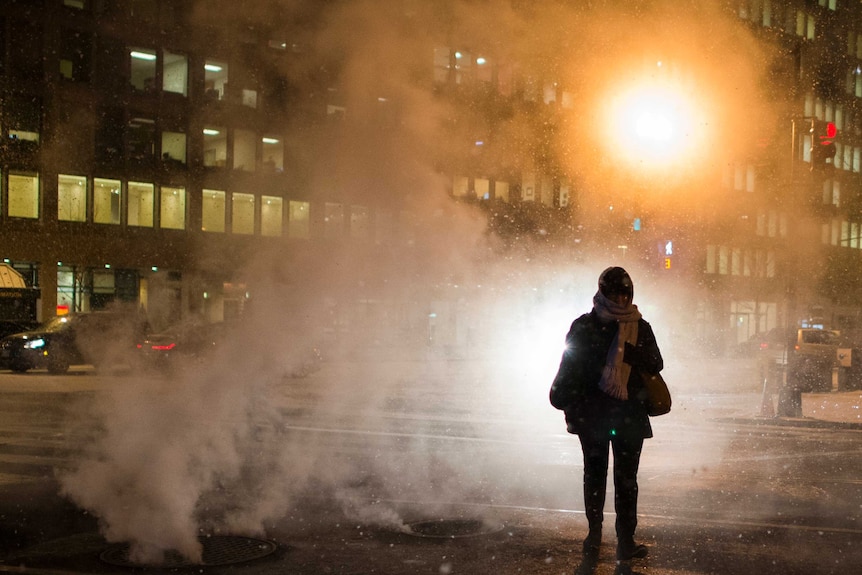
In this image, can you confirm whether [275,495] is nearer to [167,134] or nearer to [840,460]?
[840,460]

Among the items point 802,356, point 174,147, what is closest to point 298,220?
point 802,356

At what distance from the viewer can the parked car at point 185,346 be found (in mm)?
8109

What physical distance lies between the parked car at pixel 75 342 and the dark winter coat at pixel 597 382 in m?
6.31

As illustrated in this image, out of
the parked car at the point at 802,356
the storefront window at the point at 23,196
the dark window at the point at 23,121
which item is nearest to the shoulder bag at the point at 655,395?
the parked car at the point at 802,356

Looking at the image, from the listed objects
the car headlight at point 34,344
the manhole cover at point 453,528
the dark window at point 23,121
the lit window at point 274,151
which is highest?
the dark window at point 23,121

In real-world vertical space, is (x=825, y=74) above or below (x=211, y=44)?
above

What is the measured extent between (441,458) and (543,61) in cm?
499

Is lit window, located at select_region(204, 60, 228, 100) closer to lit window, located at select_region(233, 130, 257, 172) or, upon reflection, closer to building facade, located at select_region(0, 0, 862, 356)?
building facade, located at select_region(0, 0, 862, 356)

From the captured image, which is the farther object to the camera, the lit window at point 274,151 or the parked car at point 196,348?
the lit window at point 274,151

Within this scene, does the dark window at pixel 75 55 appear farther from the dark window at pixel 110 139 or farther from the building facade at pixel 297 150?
the dark window at pixel 110 139

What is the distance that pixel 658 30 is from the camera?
42.0 ft

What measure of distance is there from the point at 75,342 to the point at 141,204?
42.3 feet

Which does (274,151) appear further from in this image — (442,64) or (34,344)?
(34,344)

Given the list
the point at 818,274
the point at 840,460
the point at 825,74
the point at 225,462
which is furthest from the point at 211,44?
the point at 818,274
